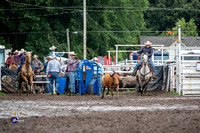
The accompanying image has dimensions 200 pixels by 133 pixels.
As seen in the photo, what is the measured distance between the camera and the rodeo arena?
10.2 m

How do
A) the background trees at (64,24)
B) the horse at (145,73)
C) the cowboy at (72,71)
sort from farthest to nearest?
1. the background trees at (64,24)
2. the cowboy at (72,71)
3. the horse at (145,73)

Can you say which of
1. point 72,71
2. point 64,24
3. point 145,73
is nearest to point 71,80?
point 72,71

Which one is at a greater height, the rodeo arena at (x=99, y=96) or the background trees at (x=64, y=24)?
the background trees at (x=64, y=24)

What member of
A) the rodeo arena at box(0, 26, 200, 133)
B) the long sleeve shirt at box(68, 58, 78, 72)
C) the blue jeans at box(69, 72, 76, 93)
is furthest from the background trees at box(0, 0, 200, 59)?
the blue jeans at box(69, 72, 76, 93)

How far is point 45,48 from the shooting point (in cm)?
4612

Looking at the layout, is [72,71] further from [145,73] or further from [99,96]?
[145,73]

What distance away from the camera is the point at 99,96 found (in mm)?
22125

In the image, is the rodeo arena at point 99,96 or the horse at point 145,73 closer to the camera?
the rodeo arena at point 99,96

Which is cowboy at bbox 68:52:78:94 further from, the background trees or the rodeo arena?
the background trees

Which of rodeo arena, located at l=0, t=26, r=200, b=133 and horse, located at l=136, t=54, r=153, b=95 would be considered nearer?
rodeo arena, located at l=0, t=26, r=200, b=133

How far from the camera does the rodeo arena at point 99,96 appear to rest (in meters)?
10.2

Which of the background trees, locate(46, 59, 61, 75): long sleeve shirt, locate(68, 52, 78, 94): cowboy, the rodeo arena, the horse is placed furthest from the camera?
the background trees

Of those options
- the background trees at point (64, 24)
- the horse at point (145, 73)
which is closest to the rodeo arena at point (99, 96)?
the horse at point (145, 73)

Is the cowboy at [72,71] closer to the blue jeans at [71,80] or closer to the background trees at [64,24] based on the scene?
the blue jeans at [71,80]
